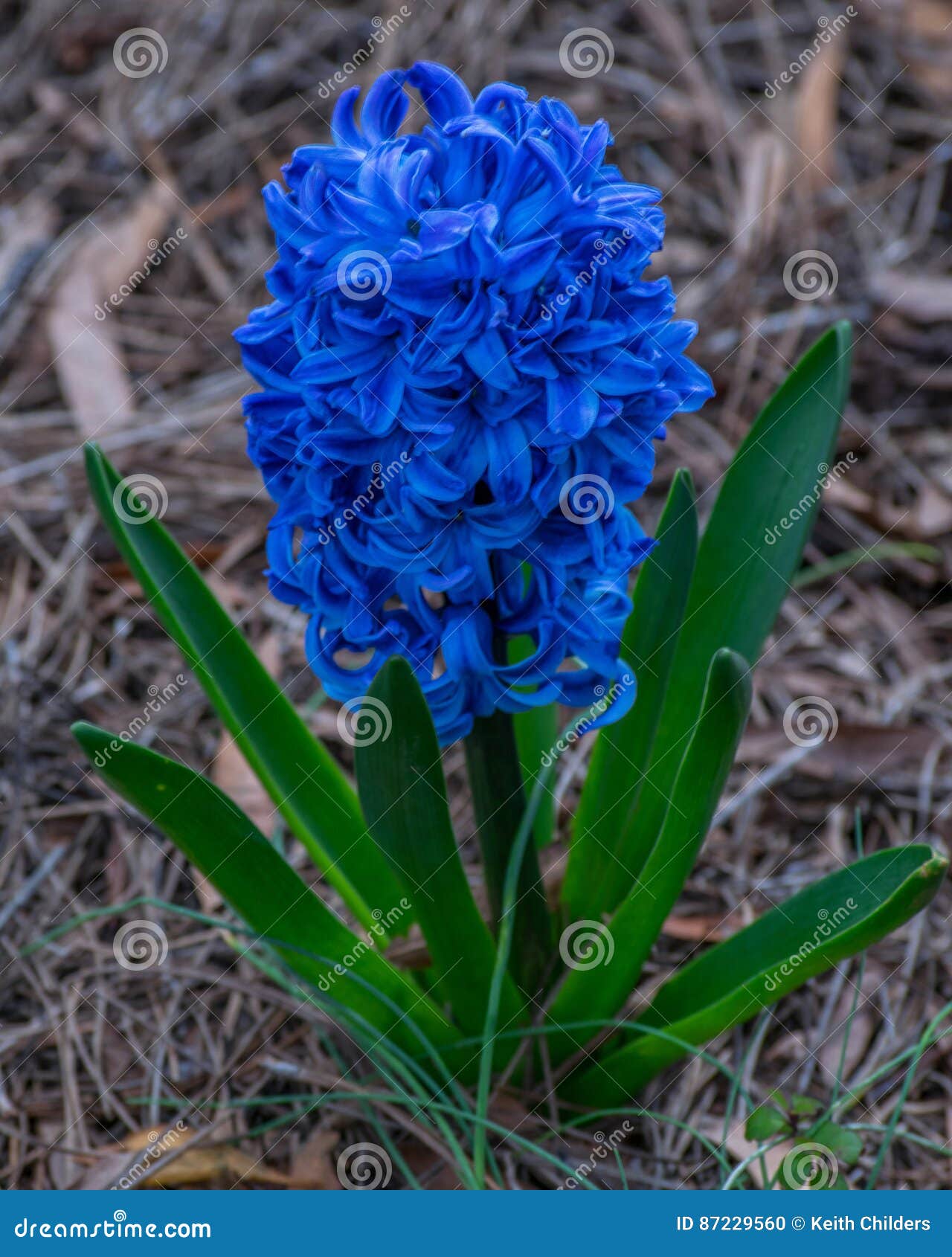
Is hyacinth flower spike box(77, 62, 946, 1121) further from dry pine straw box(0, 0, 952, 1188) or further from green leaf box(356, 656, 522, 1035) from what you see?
dry pine straw box(0, 0, 952, 1188)

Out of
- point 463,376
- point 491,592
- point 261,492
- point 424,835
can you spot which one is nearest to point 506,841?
point 424,835

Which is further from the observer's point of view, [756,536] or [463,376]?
[756,536]

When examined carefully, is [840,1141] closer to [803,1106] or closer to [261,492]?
[803,1106]

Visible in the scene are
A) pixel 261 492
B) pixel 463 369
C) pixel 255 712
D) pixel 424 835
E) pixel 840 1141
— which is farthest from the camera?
pixel 261 492

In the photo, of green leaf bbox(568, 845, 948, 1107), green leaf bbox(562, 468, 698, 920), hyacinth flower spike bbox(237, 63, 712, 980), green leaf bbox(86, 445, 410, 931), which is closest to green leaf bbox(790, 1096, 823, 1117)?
green leaf bbox(568, 845, 948, 1107)

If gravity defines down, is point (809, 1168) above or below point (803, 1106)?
below

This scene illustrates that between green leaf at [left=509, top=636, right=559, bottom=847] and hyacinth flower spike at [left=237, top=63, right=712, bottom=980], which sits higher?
hyacinth flower spike at [left=237, top=63, right=712, bottom=980]
